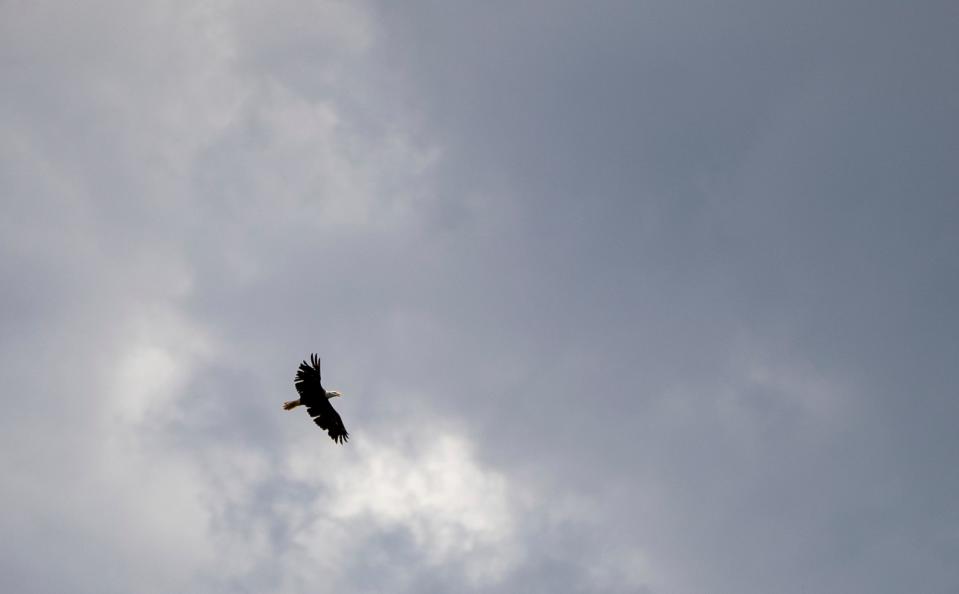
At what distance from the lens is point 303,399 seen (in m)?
71.0

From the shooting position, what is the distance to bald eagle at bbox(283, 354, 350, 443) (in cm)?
6850

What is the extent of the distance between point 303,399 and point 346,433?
629 cm

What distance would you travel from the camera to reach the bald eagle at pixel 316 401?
2697 inches

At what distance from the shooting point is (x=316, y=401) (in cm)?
7125

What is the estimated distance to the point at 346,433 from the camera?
75.3 meters
